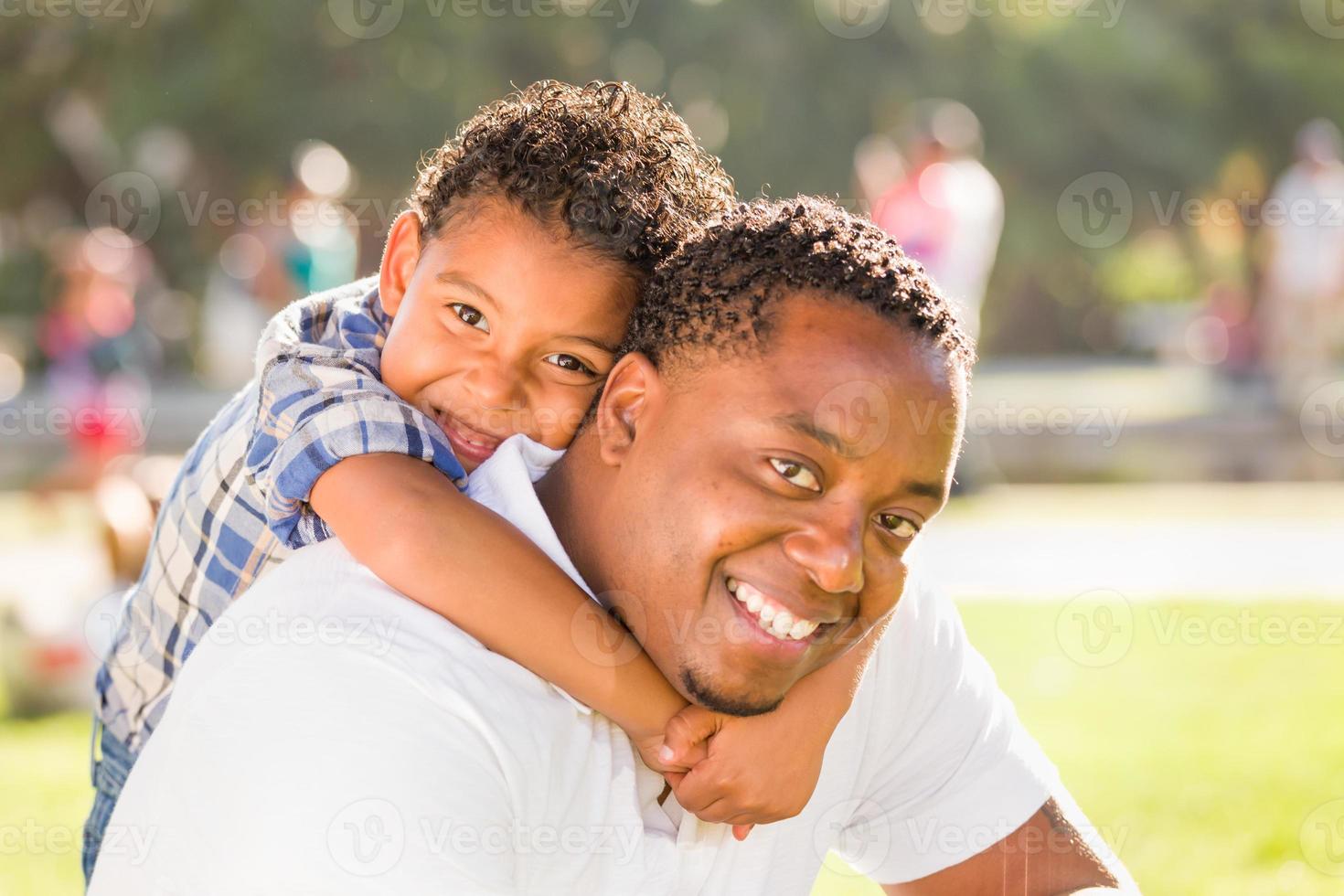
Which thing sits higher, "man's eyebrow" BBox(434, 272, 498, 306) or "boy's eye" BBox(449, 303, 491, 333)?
"man's eyebrow" BBox(434, 272, 498, 306)

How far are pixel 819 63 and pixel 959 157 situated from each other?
10063 millimetres

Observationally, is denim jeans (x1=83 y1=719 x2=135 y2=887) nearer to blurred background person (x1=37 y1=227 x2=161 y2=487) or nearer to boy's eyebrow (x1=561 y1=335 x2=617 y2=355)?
boy's eyebrow (x1=561 y1=335 x2=617 y2=355)

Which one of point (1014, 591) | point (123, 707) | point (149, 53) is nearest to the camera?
point (123, 707)

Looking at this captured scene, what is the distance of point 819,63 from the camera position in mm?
21234

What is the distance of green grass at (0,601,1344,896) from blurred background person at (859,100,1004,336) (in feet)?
9.72

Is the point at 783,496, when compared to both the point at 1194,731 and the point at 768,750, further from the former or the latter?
the point at 1194,731

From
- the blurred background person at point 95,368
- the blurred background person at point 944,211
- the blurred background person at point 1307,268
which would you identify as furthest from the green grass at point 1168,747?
the blurred background person at point 1307,268

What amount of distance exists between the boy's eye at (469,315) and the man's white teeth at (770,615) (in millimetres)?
907

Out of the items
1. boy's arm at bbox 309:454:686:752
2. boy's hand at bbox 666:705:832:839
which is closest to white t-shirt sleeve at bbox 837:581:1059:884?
boy's hand at bbox 666:705:832:839

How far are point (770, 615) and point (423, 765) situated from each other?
620 mm

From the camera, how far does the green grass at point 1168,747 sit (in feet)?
16.1

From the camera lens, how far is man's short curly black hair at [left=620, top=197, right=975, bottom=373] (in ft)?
7.67

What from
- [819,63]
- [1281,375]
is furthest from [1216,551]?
[819,63]

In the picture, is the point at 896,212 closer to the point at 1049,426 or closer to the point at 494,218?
the point at 1049,426
